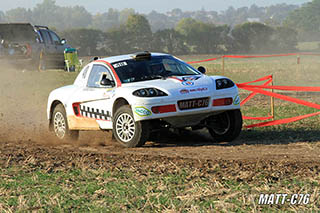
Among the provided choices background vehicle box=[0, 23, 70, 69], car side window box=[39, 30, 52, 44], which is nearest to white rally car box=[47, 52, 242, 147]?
background vehicle box=[0, 23, 70, 69]

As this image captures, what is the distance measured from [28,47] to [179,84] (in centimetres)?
1797

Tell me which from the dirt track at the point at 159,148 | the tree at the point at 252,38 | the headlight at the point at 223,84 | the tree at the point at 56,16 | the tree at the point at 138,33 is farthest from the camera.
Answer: the tree at the point at 56,16

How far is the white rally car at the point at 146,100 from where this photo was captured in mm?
8953

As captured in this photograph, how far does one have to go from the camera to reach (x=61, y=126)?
36.8ft

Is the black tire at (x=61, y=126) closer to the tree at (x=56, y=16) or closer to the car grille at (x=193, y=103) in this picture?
the car grille at (x=193, y=103)

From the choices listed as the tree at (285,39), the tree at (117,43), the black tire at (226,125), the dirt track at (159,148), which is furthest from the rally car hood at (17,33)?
the tree at (285,39)

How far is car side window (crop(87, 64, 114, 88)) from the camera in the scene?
1019 cm

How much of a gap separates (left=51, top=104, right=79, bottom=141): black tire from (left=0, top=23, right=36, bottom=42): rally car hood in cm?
1536

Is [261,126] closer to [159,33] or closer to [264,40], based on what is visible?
[159,33]

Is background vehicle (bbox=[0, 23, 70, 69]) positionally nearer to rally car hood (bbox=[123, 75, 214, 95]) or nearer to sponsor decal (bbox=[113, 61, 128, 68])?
sponsor decal (bbox=[113, 61, 128, 68])

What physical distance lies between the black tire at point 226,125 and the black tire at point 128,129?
1.36m

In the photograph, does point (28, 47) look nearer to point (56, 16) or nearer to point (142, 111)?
point (142, 111)

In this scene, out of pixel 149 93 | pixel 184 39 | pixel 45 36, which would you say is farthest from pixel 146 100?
pixel 184 39

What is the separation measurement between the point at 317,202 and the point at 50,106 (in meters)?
7.22
